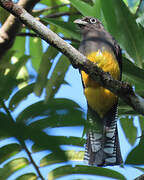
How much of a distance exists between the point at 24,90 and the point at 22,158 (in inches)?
21.6

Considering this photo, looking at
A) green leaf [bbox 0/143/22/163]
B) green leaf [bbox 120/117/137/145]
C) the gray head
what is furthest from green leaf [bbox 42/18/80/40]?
green leaf [bbox 0/143/22/163]

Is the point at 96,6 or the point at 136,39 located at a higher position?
the point at 96,6

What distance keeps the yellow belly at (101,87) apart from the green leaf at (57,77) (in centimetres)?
47

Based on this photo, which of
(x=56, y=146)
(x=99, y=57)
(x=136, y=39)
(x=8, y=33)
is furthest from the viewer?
(x=8, y=33)

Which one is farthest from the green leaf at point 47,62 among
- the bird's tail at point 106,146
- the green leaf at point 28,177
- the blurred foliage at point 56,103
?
the green leaf at point 28,177

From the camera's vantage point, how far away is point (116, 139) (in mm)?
3205

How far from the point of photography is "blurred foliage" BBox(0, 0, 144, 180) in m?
0.68

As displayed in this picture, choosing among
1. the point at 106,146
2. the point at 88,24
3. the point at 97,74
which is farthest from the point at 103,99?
the point at 97,74

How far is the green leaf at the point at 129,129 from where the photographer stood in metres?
3.95

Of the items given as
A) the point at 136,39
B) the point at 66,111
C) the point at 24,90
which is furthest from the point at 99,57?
the point at 66,111

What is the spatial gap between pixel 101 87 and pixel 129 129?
0.95 metres

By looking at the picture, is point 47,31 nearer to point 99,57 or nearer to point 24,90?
point 24,90

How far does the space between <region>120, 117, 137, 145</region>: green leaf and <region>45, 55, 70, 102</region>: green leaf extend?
95 centimetres

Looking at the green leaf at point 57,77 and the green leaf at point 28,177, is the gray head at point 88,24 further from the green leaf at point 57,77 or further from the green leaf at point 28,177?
the green leaf at point 28,177
